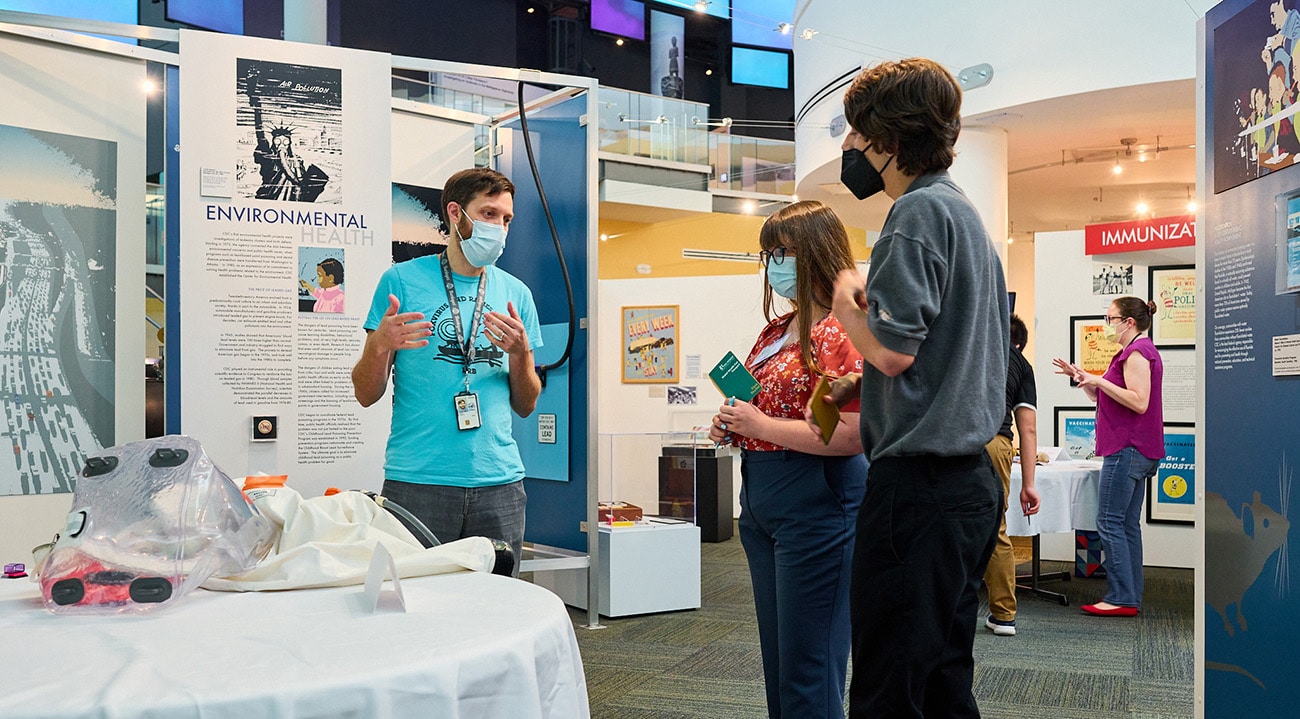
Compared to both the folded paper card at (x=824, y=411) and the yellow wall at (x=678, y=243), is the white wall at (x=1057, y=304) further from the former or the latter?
the yellow wall at (x=678, y=243)

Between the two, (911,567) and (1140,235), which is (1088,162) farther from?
(911,567)

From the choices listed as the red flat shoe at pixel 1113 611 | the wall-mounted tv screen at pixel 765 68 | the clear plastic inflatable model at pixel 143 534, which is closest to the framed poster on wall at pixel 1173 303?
the red flat shoe at pixel 1113 611

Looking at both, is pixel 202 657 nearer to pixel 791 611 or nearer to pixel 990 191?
pixel 791 611

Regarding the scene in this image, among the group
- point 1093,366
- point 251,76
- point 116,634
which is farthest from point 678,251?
point 116,634

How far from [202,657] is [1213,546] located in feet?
8.85

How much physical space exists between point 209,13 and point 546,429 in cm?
1404

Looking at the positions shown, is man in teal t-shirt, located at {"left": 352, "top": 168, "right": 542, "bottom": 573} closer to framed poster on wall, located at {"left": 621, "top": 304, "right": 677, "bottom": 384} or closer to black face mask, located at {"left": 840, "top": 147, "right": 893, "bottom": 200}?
black face mask, located at {"left": 840, "top": 147, "right": 893, "bottom": 200}

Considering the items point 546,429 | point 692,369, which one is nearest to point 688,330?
point 692,369

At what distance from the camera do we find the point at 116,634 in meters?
1.12

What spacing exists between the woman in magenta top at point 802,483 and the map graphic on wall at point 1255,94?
47.1 inches

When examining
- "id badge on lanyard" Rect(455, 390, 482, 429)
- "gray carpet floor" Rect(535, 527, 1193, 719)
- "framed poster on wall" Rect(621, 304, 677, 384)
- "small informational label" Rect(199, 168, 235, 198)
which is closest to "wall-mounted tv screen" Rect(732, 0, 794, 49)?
"framed poster on wall" Rect(621, 304, 677, 384)

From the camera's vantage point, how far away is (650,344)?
1117cm

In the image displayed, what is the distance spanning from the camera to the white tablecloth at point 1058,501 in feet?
17.6

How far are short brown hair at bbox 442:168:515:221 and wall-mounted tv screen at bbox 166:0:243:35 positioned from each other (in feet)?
47.6
